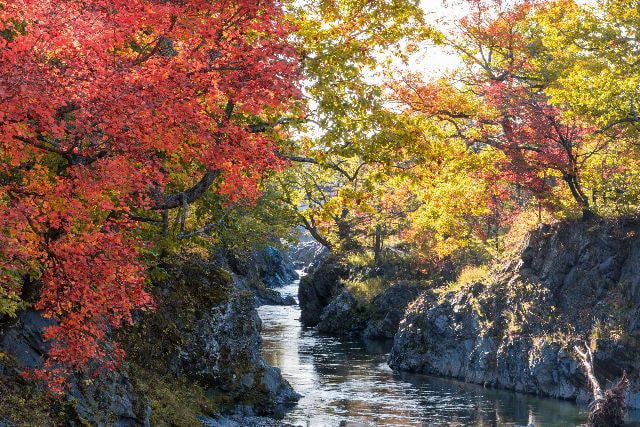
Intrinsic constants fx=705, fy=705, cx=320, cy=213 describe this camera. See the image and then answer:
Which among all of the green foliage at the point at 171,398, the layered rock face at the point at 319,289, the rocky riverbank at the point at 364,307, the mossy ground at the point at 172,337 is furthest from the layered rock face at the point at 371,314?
the green foliage at the point at 171,398

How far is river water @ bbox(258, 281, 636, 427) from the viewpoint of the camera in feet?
70.9

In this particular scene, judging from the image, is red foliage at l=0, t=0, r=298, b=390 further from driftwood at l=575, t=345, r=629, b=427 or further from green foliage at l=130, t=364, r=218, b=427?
driftwood at l=575, t=345, r=629, b=427

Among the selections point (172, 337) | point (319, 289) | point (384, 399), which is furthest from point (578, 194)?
point (319, 289)

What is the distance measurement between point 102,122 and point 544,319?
71.7ft

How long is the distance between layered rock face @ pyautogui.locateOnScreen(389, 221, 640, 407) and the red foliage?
54.9 ft

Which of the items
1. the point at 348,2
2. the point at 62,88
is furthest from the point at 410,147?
the point at 62,88

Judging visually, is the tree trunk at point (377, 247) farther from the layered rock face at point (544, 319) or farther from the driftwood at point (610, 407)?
the driftwood at point (610, 407)

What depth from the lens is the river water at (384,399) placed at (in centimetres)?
2161

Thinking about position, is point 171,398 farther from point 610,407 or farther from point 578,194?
point 578,194

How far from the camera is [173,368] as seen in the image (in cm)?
1867

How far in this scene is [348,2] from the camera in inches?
616

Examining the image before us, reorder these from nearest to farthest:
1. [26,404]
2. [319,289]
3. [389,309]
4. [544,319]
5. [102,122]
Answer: [102,122], [26,404], [544,319], [389,309], [319,289]

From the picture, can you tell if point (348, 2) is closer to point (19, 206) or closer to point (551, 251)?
point (19, 206)

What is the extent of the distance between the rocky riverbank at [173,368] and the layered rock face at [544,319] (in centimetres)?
951
